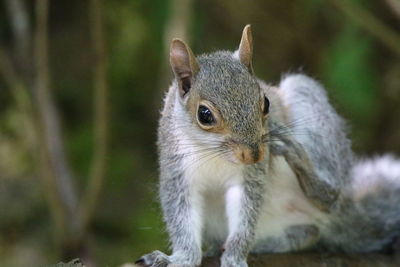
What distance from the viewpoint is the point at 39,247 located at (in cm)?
637

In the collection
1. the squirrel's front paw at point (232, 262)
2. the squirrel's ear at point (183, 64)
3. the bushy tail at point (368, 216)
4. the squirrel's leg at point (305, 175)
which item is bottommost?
the squirrel's front paw at point (232, 262)

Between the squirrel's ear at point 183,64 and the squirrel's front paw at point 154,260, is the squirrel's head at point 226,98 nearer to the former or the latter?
the squirrel's ear at point 183,64

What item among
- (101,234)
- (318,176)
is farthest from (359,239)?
(101,234)

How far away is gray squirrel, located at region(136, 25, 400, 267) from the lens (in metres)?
3.04

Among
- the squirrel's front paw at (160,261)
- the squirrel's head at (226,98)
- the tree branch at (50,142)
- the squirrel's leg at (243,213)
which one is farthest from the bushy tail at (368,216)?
the tree branch at (50,142)

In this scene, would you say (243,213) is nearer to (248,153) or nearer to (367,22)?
(248,153)

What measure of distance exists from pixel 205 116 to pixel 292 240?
1.10 m

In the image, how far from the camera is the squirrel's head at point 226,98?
2936 millimetres

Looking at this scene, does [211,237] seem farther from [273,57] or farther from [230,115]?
[273,57]

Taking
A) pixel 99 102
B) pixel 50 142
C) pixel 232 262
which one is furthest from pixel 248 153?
pixel 50 142

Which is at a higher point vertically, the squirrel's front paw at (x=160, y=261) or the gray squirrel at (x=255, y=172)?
the gray squirrel at (x=255, y=172)

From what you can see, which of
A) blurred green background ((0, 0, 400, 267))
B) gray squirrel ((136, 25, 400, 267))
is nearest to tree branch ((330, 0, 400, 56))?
blurred green background ((0, 0, 400, 267))

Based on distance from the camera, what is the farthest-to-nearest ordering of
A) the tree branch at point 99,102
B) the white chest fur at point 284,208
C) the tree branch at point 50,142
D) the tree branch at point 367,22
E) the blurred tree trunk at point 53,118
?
the tree branch at point 367,22 → the tree branch at point 50,142 → the blurred tree trunk at point 53,118 → the tree branch at point 99,102 → the white chest fur at point 284,208

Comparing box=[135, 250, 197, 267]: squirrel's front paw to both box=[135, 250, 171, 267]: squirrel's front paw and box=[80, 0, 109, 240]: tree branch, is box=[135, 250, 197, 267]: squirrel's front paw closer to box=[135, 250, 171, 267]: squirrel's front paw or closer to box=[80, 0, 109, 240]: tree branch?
box=[135, 250, 171, 267]: squirrel's front paw
